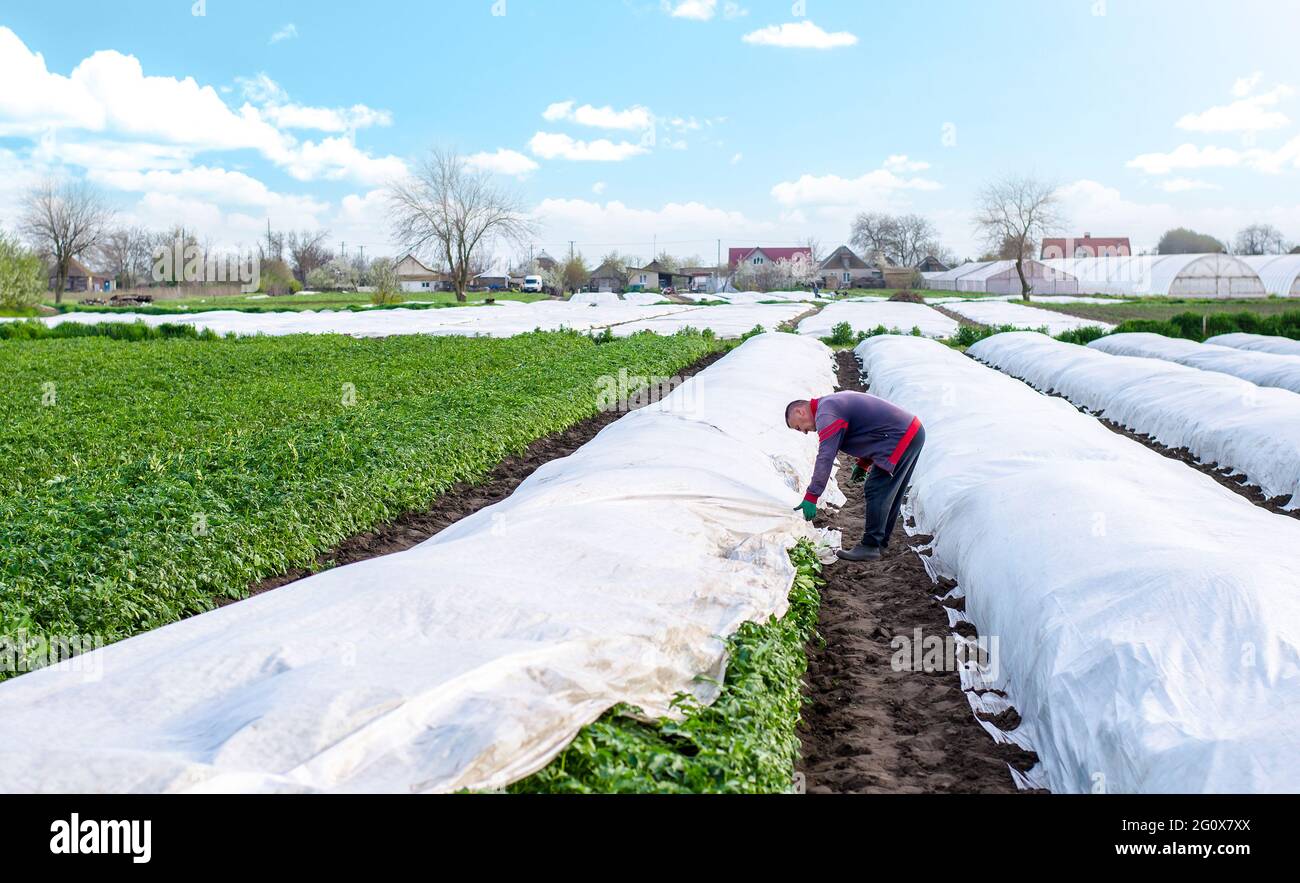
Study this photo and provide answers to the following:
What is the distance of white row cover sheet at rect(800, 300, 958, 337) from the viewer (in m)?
31.7

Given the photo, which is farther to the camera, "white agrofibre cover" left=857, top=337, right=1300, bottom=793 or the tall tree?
the tall tree

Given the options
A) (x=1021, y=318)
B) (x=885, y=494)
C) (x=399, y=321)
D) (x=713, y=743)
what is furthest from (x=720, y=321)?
(x=713, y=743)

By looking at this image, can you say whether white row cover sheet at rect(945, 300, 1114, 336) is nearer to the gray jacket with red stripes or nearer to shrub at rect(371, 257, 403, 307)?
the gray jacket with red stripes

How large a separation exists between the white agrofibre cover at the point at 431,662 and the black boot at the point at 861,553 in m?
1.20

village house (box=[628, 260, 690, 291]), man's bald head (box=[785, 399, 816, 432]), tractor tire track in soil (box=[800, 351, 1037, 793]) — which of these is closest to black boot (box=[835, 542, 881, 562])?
tractor tire track in soil (box=[800, 351, 1037, 793])

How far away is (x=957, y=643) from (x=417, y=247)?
63743 mm

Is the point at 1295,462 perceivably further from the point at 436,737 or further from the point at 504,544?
the point at 436,737

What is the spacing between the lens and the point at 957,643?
628cm

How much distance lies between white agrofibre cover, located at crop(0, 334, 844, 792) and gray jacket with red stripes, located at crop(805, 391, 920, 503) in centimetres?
87

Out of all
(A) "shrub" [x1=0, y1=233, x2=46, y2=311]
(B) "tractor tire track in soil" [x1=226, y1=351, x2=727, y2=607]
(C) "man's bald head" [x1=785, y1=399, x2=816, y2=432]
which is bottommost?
(B) "tractor tire track in soil" [x1=226, y1=351, x2=727, y2=607]

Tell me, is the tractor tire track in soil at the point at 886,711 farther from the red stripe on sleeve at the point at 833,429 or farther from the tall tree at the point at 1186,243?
the tall tree at the point at 1186,243

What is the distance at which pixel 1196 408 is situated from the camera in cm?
1289
